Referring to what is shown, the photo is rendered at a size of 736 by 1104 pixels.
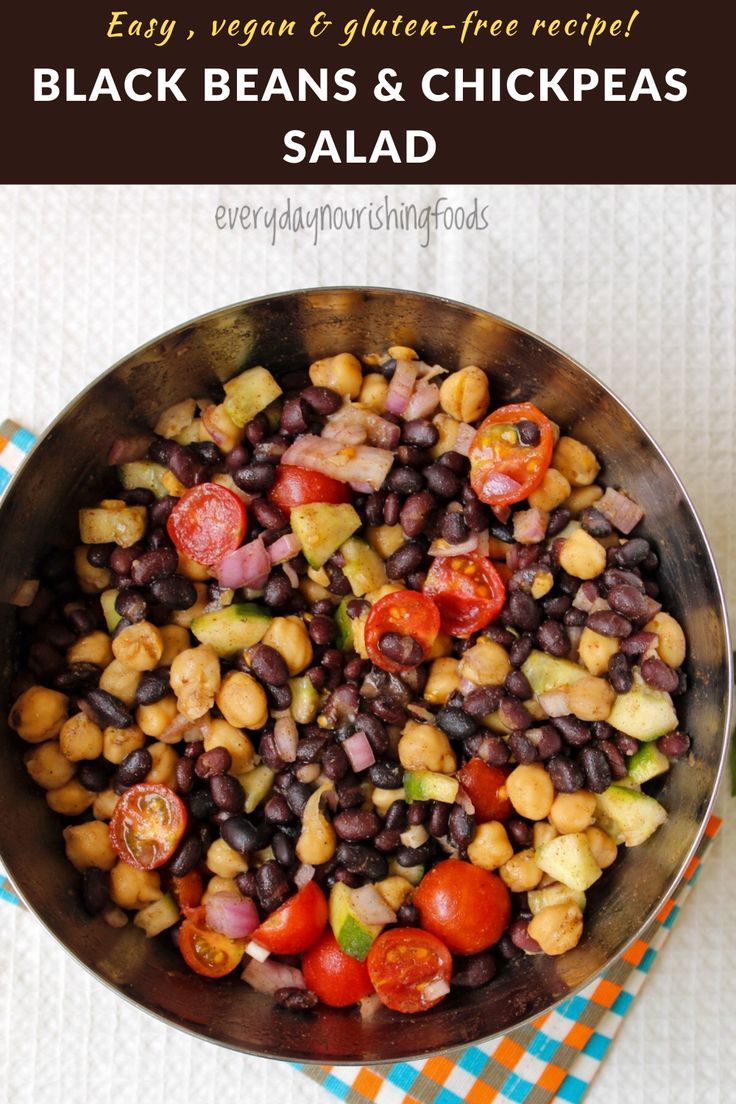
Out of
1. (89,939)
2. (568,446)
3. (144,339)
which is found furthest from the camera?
(144,339)

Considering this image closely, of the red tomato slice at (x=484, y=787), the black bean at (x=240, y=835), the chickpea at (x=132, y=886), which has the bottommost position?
the chickpea at (x=132, y=886)

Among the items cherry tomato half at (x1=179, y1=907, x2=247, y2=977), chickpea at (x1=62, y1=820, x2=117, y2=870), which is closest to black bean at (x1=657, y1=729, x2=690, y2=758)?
cherry tomato half at (x1=179, y1=907, x2=247, y2=977)

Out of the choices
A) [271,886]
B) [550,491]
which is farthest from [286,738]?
[550,491]

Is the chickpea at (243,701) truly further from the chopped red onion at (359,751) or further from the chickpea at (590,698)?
the chickpea at (590,698)

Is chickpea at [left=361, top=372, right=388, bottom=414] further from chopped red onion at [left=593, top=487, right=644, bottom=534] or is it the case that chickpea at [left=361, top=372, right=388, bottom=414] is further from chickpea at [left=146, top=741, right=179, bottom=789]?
chickpea at [left=146, top=741, right=179, bottom=789]

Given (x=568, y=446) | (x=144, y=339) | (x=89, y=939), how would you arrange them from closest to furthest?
1. (x=89, y=939)
2. (x=568, y=446)
3. (x=144, y=339)

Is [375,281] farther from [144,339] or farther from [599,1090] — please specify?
[599,1090]

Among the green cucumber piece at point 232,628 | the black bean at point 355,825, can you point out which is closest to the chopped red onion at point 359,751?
the black bean at point 355,825
